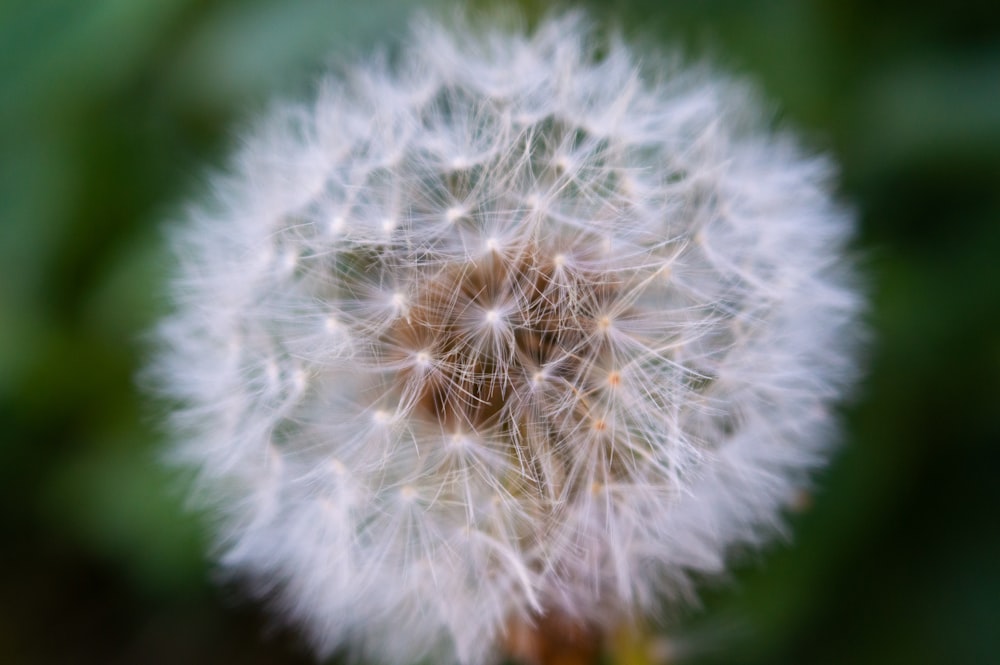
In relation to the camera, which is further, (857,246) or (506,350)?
(857,246)

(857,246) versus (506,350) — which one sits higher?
(857,246)

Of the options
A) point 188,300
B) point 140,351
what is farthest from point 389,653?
point 140,351

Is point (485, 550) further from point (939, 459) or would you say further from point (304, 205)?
point (939, 459)

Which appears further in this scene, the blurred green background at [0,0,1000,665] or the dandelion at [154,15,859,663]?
the blurred green background at [0,0,1000,665]

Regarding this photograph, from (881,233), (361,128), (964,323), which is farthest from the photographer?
(881,233)
